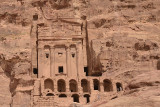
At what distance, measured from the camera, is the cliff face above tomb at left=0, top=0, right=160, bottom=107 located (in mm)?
44625

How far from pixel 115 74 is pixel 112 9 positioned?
9674 millimetres

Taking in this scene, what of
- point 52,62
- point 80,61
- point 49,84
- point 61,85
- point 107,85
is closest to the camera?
point 49,84

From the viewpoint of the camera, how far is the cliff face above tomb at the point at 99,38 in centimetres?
4462

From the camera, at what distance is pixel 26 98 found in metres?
42.3

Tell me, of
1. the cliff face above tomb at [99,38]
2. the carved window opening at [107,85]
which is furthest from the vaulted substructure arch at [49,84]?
the carved window opening at [107,85]

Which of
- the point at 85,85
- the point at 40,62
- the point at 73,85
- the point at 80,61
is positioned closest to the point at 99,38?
the point at 80,61

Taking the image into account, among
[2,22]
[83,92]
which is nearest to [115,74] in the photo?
[83,92]

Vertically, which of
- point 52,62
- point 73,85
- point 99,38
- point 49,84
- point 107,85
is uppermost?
point 99,38

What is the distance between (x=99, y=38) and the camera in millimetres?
48531

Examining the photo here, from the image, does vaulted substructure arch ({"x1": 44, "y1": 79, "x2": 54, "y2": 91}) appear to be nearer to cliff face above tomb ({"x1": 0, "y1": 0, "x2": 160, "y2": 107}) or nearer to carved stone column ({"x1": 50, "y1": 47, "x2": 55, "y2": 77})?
cliff face above tomb ({"x1": 0, "y1": 0, "x2": 160, "y2": 107})

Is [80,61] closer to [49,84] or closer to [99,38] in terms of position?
[99,38]

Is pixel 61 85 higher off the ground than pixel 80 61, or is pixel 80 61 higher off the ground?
pixel 80 61

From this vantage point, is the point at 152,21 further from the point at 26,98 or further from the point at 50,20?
the point at 26,98

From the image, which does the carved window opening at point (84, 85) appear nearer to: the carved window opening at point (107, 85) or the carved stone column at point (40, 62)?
the carved window opening at point (107, 85)
